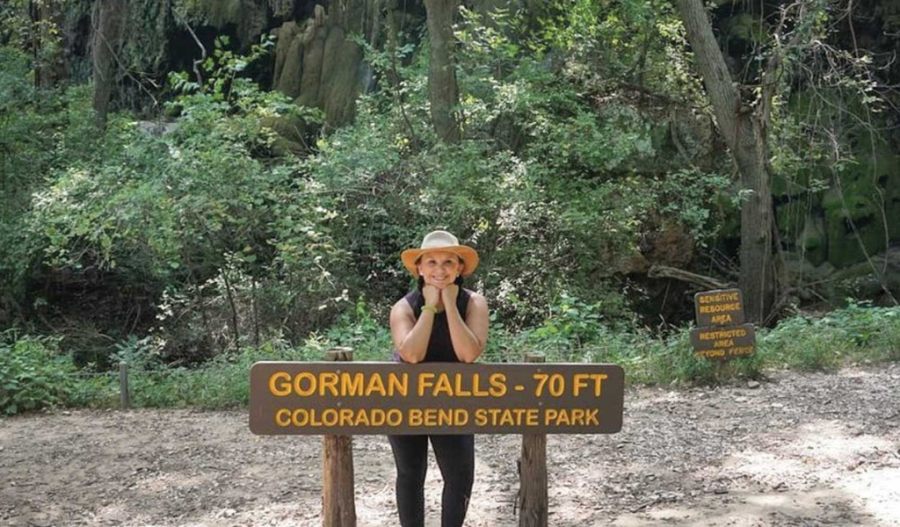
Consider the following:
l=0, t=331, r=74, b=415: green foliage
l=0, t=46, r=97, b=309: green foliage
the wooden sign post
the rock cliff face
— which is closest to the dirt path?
l=0, t=331, r=74, b=415: green foliage

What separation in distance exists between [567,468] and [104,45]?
12675mm

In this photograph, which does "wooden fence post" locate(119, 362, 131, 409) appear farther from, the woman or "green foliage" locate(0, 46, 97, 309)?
the woman

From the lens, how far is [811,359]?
9.47 meters

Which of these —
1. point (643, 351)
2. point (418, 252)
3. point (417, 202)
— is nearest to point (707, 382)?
point (643, 351)

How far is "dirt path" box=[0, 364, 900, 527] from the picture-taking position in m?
5.45

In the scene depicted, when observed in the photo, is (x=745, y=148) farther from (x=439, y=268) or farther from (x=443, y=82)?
(x=439, y=268)

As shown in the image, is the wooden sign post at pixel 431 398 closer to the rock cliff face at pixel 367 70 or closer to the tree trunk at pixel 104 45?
the rock cliff face at pixel 367 70

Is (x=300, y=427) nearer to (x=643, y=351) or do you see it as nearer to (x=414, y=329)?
(x=414, y=329)

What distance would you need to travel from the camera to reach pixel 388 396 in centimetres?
375

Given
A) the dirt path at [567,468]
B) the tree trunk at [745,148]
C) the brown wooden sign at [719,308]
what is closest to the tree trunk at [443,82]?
the tree trunk at [745,148]

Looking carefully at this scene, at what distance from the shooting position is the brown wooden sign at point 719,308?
875cm

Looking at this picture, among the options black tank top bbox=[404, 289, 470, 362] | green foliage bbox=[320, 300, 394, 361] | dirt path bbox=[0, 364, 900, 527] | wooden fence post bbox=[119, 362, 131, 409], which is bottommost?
dirt path bbox=[0, 364, 900, 527]

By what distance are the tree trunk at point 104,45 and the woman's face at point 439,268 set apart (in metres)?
12.6

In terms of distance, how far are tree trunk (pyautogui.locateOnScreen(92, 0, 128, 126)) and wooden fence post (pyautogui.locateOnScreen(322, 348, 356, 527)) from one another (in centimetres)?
1257
